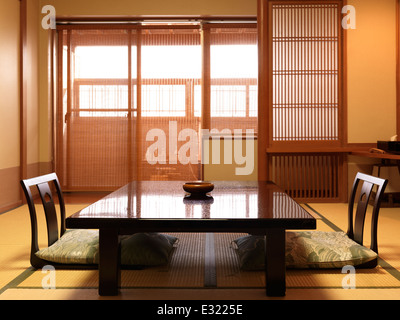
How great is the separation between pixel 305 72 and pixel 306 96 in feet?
0.95

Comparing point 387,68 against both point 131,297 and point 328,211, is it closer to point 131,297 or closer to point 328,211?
point 328,211

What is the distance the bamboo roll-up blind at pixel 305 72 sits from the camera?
552 cm

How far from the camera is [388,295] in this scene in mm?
2154

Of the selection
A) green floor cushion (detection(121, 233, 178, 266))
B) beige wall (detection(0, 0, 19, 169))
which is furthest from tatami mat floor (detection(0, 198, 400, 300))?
beige wall (detection(0, 0, 19, 169))

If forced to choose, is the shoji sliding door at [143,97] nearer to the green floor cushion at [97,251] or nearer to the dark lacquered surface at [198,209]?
the dark lacquered surface at [198,209]

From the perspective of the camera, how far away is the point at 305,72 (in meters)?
5.59

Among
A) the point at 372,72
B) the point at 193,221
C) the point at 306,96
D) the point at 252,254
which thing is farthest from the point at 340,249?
the point at 372,72

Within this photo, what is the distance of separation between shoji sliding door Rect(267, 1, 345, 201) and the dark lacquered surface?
2.55 metres

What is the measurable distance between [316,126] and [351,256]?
126 inches

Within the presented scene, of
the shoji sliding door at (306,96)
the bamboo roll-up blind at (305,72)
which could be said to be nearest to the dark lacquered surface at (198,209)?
the shoji sliding door at (306,96)

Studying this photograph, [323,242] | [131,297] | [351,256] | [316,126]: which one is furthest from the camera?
[316,126]

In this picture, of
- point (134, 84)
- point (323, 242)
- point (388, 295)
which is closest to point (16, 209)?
point (134, 84)

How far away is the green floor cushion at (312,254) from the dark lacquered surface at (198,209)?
11.6 inches

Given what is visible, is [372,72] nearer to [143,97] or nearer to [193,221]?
[143,97]
